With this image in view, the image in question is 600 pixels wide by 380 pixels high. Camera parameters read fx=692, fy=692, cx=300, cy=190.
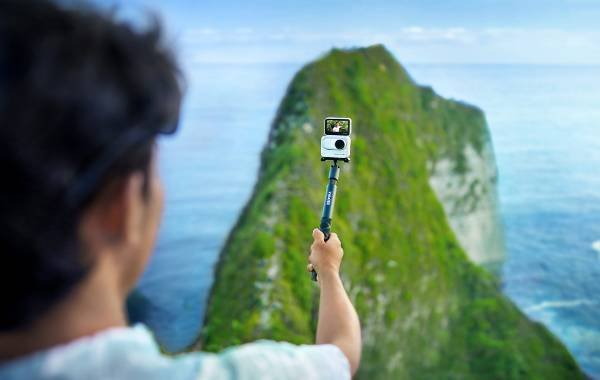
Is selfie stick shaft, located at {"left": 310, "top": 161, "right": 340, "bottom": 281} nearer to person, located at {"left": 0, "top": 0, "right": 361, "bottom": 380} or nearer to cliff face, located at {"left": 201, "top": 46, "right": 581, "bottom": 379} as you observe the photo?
person, located at {"left": 0, "top": 0, "right": 361, "bottom": 380}

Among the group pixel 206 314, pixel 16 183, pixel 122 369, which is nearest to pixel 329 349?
pixel 122 369

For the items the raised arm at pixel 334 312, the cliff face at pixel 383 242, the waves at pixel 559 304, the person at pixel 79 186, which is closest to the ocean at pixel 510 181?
the waves at pixel 559 304

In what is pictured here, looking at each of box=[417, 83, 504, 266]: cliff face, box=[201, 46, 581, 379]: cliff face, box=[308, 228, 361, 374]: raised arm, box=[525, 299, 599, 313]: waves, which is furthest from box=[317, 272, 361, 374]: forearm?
box=[525, 299, 599, 313]: waves

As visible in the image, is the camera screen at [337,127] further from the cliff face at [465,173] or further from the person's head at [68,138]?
the cliff face at [465,173]

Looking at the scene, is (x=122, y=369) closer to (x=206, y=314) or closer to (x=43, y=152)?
(x=43, y=152)

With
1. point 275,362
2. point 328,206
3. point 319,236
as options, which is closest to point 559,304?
point 328,206
